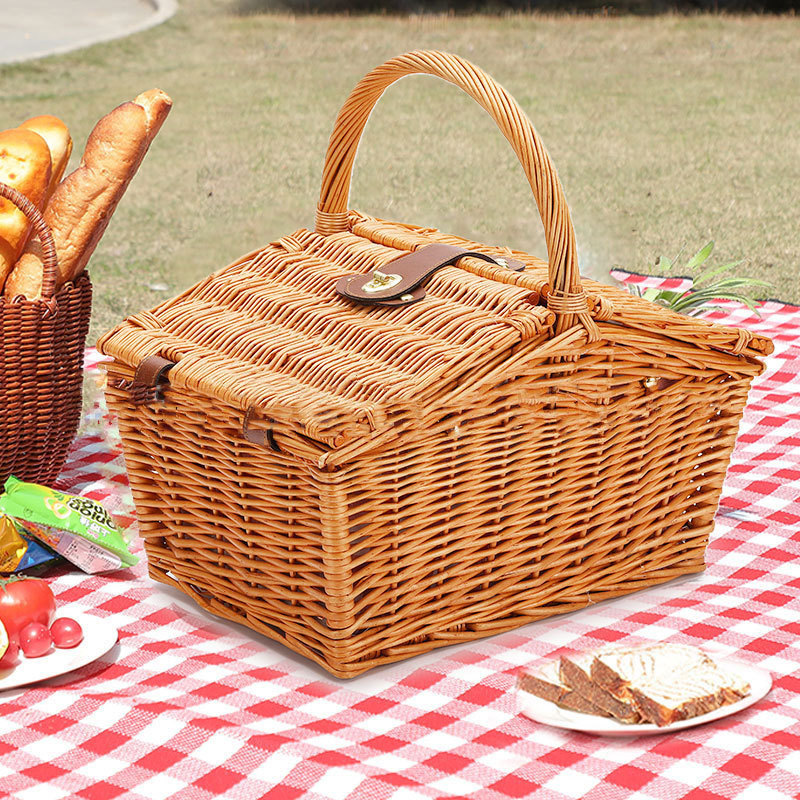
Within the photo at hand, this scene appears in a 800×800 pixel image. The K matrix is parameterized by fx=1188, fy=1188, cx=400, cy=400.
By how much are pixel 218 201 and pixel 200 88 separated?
2060 mm

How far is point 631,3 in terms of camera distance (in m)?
8.91

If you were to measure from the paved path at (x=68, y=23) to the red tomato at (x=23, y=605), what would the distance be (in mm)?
6538

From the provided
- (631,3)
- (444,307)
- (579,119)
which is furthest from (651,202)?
(631,3)

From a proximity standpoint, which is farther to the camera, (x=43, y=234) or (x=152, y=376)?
(x=43, y=234)

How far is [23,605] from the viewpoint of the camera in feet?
5.02

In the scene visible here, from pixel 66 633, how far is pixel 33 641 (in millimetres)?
43

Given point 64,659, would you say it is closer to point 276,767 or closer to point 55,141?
point 276,767

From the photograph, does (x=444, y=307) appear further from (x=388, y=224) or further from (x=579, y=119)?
(x=579, y=119)

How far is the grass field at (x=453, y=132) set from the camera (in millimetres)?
4594

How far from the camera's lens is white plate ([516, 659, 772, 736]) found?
132cm

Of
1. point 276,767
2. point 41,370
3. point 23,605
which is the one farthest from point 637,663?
point 41,370

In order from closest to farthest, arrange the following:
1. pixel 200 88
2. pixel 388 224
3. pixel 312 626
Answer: pixel 312 626, pixel 388 224, pixel 200 88

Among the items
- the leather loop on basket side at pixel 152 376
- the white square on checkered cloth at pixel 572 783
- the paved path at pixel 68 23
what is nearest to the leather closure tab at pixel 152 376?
the leather loop on basket side at pixel 152 376

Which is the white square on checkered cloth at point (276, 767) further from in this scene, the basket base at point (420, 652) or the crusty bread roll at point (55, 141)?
the crusty bread roll at point (55, 141)
